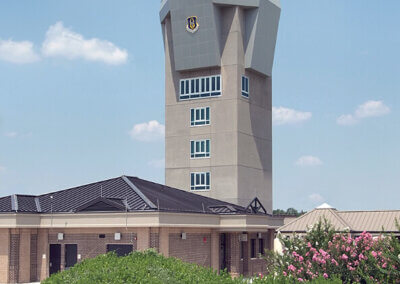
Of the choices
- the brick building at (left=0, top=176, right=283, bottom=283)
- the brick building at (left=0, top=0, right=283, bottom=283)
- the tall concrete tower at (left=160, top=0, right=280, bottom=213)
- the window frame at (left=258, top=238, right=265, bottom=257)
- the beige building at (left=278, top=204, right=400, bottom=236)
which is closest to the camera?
the brick building at (left=0, top=176, right=283, bottom=283)

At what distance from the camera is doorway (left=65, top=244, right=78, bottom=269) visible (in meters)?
37.9

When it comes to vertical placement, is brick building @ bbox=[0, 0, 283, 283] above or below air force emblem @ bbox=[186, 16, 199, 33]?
below

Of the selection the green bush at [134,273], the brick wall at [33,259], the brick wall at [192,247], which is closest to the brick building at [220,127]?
the brick wall at [192,247]

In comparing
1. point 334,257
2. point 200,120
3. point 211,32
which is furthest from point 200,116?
point 334,257

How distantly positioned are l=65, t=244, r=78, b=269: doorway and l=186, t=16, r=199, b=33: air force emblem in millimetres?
29986

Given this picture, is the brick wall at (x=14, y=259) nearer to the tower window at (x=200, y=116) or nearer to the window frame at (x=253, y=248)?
the window frame at (x=253, y=248)

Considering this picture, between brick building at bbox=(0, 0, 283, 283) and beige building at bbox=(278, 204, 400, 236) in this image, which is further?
beige building at bbox=(278, 204, 400, 236)

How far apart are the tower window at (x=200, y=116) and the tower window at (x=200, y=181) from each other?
5004mm

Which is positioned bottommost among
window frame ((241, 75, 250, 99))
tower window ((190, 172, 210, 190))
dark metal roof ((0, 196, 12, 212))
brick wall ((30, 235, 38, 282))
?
brick wall ((30, 235, 38, 282))

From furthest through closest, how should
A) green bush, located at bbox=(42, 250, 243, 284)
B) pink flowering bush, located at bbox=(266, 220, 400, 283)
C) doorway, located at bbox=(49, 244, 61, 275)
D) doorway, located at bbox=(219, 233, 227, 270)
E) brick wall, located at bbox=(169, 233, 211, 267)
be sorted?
1. doorway, located at bbox=(219, 233, 227, 270)
2. doorway, located at bbox=(49, 244, 61, 275)
3. brick wall, located at bbox=(169, 233, 211, 267)
4. pink flowering bush, located at bbox=(266, 220, 400, 283)
5. green bush, located at bbox=(42, 250, 243, 284)

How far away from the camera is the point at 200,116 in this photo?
A: 63062 millimetres

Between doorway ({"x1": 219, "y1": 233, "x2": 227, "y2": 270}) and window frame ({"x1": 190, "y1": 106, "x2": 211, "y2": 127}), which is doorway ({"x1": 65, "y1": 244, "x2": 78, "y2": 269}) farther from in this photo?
window frame ({"x1": 190, "y1": 106, "x2": 211, "y2": 127})

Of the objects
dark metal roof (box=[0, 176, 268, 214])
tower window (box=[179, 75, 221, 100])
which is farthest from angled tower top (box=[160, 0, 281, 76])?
dark metal roof (box=[0, 176, 268, 214])

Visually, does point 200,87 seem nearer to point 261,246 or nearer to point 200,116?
point 200,116
